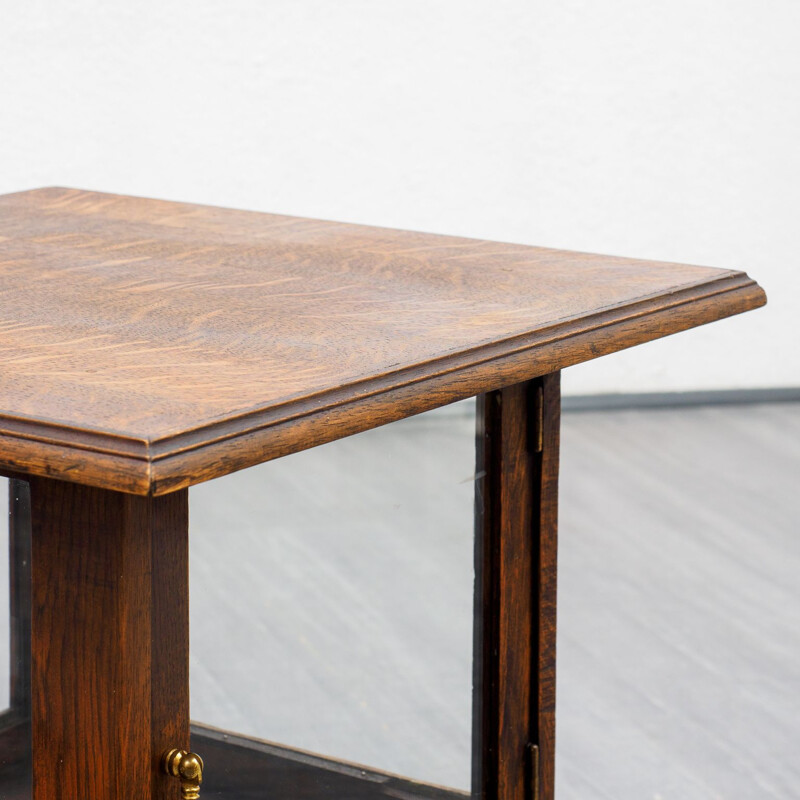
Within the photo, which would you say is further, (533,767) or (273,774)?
(533,767)

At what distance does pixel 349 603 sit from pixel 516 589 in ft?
0.61

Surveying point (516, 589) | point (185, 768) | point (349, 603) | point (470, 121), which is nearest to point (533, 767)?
point (516, 589)

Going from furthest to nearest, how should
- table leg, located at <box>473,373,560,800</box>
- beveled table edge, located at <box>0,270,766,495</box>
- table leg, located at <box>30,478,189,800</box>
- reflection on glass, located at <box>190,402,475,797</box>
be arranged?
1. table leg, located at <box>473,373,560,800</box>
2. reflection on glass, located at <box>190,402,475,797</box>
3. table leg, located at <box>30,478,189,800</box>
4. beveled table edge, located at <box>0,270,766,495</box>

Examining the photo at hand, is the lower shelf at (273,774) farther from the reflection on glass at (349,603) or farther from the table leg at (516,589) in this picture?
the table leg at (516,589)

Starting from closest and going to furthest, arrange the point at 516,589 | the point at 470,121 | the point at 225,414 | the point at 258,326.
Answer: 1. the point at 225,414
2. the point at 258,326
3. the point at 516,589
4. the point at 470,121

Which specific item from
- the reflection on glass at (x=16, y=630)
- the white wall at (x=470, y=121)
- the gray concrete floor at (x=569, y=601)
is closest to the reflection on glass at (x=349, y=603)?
the gray concrete floor at (x=569, y=601)

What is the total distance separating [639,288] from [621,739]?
1.18 meters

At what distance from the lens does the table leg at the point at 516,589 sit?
121cm

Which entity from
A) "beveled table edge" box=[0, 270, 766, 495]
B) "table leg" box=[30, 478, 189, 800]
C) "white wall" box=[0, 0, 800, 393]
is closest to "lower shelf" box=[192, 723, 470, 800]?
"table leg" box=[30, 478, 189, 800]

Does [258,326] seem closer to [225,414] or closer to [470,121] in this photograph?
[225,414]

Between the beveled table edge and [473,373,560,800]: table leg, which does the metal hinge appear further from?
the beveled table edge

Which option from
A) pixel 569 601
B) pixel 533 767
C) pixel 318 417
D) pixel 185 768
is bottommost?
pixel 569 601

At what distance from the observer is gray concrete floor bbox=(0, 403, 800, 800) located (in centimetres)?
109

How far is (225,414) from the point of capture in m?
0.79
